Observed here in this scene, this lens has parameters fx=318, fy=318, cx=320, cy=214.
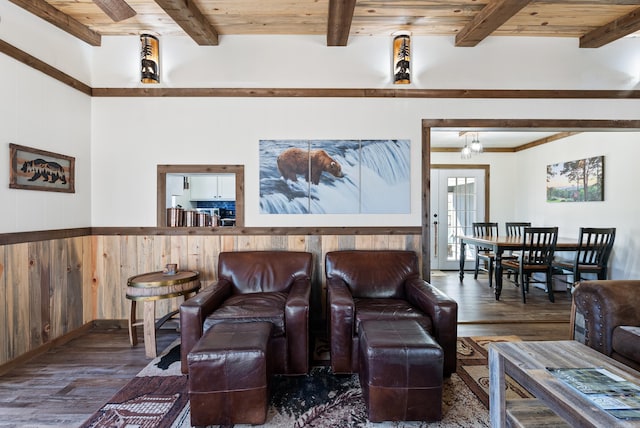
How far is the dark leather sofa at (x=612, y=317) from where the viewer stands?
6.25ft

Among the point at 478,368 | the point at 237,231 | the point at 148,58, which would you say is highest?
the point at 148,58

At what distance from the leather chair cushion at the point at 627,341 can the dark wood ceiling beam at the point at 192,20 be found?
3.85m

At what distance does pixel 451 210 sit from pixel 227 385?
5.87m

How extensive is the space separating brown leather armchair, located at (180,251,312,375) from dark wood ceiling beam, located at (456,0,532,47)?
2.62 metres

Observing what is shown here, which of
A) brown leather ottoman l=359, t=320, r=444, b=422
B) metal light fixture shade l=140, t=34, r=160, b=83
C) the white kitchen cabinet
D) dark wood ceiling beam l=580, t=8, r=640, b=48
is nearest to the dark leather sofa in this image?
brown leather ottoman l=359, t=320, r=444, b=422

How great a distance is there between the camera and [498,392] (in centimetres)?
158

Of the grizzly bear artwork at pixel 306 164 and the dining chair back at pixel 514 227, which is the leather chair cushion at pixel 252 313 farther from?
the dining chair back at pixel 514 227

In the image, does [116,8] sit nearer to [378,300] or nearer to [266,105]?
[266,105]

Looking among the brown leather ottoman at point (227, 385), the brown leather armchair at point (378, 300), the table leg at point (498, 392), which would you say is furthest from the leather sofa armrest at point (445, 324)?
the brown leather ottoman at point (227, 385)

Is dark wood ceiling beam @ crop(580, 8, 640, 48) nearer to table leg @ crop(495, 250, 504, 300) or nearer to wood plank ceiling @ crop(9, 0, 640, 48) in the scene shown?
wood plank ceiling @ crop(9, 0, 640, 48)

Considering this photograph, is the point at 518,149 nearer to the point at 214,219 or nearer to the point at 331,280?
the point at 331,280

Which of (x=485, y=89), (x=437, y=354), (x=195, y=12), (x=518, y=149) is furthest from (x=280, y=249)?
(x=518, y=149)

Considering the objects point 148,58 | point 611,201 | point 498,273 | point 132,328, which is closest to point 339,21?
point 148,58

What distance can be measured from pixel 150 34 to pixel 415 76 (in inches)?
106
